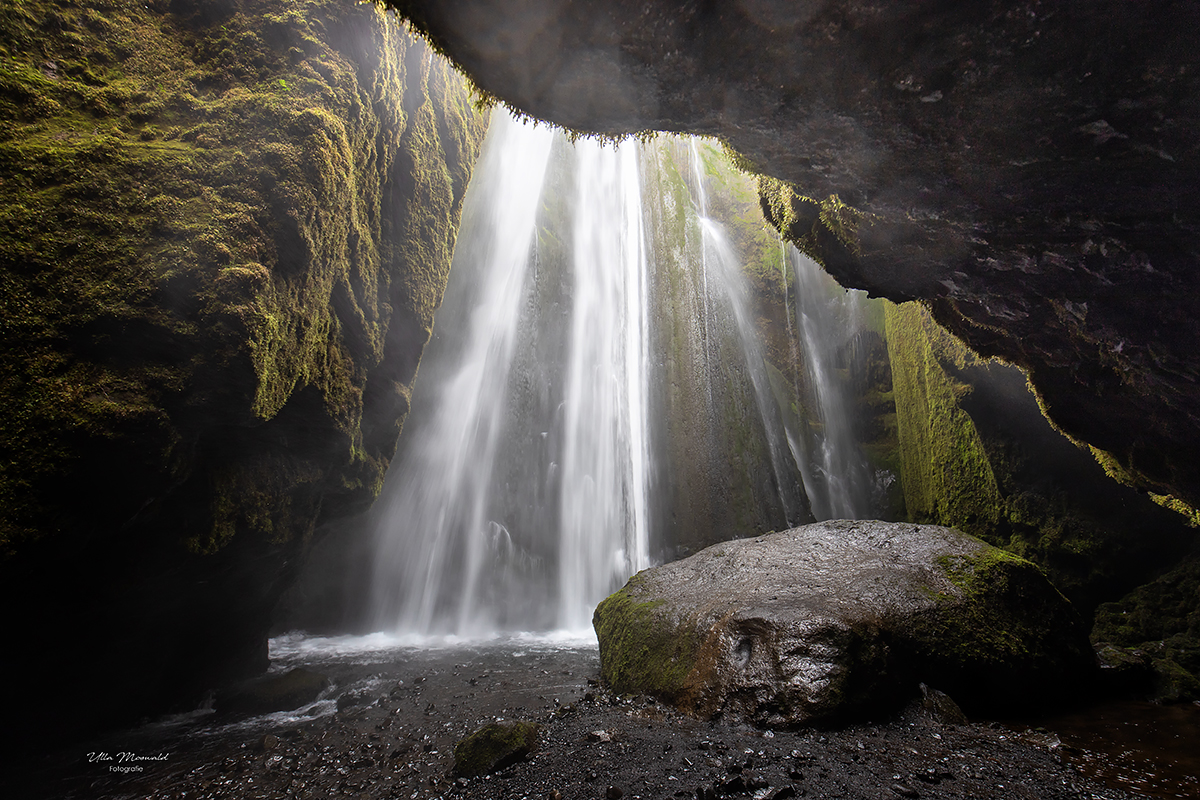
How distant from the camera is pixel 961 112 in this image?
301 cm

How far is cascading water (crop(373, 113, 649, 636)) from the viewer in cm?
1493

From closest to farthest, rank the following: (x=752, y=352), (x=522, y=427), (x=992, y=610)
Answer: (x=992, y=610)
(x=522, y=427)
(x=752, y=352)

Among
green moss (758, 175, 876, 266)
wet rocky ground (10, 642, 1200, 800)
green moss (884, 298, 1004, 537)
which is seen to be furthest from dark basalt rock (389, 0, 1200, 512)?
green moss (884, 298, 1004, 537)

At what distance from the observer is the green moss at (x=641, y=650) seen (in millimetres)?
5086

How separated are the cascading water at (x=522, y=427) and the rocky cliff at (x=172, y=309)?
753cm

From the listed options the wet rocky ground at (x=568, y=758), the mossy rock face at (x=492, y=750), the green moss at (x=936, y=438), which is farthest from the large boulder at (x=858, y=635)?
the green moss at (x=936, y=438)

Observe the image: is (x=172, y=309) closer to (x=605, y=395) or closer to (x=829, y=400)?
(x=605, y=395)

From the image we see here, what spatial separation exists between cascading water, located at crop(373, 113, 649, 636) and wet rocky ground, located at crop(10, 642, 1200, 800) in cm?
876

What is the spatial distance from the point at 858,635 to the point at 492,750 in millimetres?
3394

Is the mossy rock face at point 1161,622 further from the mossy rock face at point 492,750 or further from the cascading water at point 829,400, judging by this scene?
the cascading water at point 829,400

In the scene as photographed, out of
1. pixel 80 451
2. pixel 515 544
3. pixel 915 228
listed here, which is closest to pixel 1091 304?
pixel 915 228

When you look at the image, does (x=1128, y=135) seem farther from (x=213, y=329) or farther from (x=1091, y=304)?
(x=213, y=329)

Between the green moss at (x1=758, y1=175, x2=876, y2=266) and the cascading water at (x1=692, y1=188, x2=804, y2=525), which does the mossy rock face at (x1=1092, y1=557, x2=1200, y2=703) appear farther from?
the cascading water at (x1=692, y1=188, x2=804, y2=525)

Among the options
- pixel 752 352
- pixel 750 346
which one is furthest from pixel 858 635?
pixel 750 346
